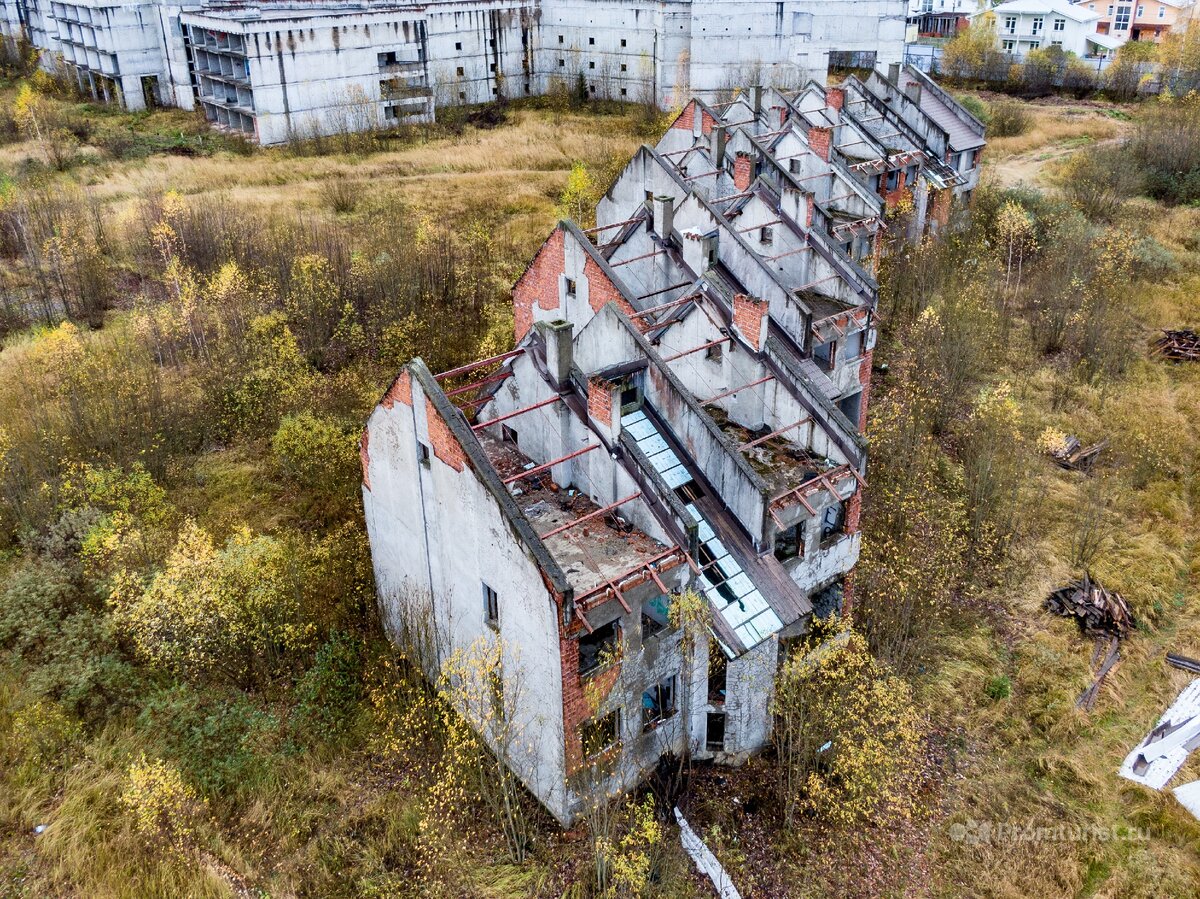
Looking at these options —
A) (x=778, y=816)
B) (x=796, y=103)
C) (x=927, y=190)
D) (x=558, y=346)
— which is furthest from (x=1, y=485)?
(x=927, y=190)

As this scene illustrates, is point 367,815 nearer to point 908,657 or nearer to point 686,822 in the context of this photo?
point 686,822

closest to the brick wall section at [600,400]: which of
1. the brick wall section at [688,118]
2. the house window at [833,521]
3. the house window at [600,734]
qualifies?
the house window at [600,734]

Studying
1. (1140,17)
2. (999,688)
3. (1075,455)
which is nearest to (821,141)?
(1075,455)

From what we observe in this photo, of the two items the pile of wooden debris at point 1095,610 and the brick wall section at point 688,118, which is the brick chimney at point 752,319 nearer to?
the pile of wooden debris at point 1095,610

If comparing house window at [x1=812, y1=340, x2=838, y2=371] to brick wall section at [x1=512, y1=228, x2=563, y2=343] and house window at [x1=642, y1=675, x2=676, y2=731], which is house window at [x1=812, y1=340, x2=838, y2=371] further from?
house window at [x1=642, y1=675, x2=676, y2=731]

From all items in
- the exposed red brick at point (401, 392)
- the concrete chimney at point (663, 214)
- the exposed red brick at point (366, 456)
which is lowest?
the exposed red brick at point (366, 456)

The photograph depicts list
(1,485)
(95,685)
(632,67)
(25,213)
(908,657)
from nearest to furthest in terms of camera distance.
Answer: (95,685)
(908,657)
(1,485)
(25,213)
(632,67)
